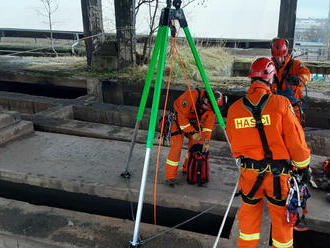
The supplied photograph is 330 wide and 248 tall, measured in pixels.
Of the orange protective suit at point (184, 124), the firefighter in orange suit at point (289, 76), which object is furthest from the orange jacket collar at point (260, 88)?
the firefighter in orange suit at point (289, 76)

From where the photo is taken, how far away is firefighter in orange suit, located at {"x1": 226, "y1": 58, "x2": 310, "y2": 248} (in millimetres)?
2580

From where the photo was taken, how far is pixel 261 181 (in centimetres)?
275

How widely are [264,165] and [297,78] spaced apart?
2.53m

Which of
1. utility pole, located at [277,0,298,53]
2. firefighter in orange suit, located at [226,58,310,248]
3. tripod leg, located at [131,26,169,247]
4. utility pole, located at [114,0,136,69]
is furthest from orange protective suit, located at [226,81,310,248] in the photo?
utility pole, located at [277,0,298,53]

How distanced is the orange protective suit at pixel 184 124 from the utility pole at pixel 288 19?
317 inches

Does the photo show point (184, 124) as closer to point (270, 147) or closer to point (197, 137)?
point (197, 137)

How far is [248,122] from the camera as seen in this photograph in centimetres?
270

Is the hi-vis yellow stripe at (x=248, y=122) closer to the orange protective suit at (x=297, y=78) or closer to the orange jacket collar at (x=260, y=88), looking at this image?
the orange jacket collar at (x=260, y=88)

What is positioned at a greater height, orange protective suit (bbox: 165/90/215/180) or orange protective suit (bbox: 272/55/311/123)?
orange protective suit (bbox: 272/55/311/123)

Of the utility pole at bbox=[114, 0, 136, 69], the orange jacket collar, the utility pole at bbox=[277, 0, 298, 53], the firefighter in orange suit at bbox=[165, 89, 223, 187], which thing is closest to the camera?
the orange jacket collar

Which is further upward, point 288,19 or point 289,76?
point 288,19

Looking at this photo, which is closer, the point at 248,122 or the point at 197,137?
the point at 248,122

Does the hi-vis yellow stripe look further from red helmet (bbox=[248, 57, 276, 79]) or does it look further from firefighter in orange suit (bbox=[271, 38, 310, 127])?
firefighter in orange suit (bbox=[271, 38, 310, 127])

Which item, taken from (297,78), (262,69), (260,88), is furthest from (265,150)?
(297,78)
